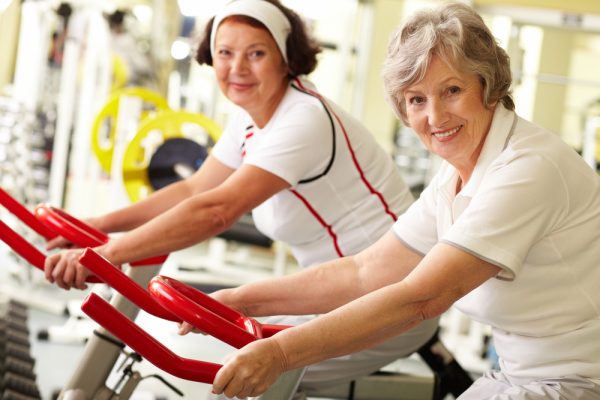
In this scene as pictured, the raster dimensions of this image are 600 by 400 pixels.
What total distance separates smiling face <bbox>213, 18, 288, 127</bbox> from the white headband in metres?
0.02

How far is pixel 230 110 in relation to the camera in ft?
29.1

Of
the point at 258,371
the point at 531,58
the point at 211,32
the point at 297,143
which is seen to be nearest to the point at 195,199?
the point at 297,143

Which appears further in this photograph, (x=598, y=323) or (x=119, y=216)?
(x=119, y=216)

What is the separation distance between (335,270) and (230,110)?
6919 mm

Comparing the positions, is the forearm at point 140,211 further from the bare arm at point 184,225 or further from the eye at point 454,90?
the eye at point 454,90

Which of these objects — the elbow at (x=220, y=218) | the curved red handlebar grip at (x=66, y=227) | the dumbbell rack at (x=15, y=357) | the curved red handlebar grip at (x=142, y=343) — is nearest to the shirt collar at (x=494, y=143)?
the curved red handlebar grip at (x=142, y=343)

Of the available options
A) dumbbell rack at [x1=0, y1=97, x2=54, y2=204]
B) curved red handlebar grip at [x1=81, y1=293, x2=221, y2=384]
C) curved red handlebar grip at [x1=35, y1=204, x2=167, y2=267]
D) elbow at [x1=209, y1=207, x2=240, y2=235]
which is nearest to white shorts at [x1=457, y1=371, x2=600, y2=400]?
curved red handlebar grip at [x1=81, y1=293, x2=221, y2=384]

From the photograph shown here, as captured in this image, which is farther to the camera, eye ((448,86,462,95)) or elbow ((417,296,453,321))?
eye ((448,86,462,95))

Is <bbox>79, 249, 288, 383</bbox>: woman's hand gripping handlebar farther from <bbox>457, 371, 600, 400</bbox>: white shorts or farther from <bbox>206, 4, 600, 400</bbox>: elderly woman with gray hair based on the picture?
<bbox>457, 371, 600, 400</bbox>: white shorts

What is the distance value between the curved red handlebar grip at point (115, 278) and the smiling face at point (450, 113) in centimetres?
62

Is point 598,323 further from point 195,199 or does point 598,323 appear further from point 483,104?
point 195,199

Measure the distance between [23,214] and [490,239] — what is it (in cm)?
129

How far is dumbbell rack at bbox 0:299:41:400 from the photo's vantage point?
3254 mm

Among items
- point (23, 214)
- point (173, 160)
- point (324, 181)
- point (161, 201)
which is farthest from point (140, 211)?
point (173, 160)
